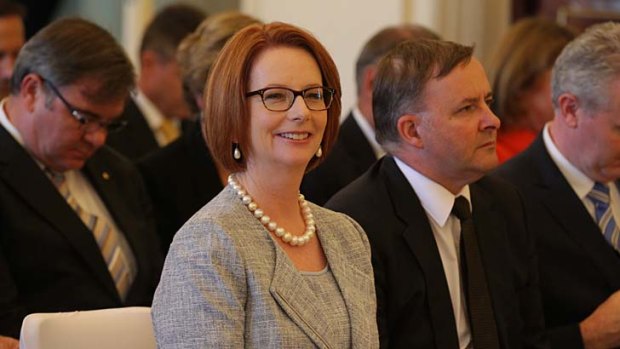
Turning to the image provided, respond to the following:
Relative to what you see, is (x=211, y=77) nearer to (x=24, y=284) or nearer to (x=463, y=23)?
(x=24, y=284)

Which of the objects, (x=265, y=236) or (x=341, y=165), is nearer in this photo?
(x=265, y=236)

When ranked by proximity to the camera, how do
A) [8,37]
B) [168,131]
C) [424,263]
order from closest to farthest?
[424,263] → [8,37] → [168,131]

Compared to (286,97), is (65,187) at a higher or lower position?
lower

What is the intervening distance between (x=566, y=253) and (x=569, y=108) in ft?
1.54

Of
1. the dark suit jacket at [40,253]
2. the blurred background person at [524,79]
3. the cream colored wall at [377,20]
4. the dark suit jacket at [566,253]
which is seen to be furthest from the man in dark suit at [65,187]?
the cream colored wall at [377,20]

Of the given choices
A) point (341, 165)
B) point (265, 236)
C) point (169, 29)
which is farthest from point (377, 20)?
point (265, 236)

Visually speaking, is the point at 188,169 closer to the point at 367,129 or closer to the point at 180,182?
the point at 180,182

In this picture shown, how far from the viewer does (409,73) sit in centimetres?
338

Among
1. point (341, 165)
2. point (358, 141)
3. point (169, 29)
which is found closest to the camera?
point (341, 165)

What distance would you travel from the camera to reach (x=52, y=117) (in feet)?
12.4

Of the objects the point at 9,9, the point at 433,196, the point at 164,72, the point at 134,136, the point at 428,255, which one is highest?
the point at 9,9

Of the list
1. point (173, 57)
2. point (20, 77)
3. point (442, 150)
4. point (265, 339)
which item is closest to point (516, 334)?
point (442, 150)

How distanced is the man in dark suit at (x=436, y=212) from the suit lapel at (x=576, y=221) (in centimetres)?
41

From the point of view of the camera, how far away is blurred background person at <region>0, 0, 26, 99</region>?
5.14m
